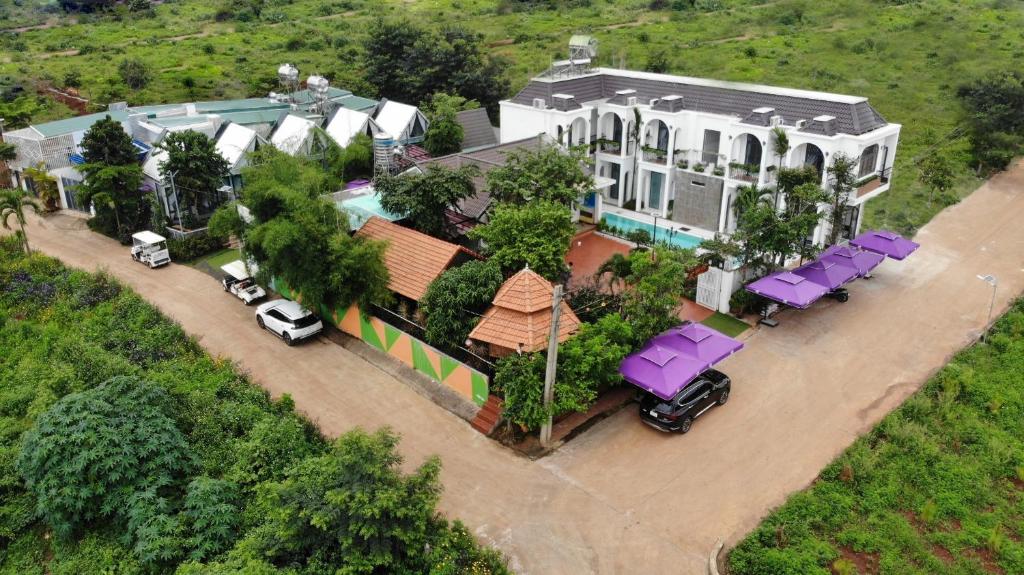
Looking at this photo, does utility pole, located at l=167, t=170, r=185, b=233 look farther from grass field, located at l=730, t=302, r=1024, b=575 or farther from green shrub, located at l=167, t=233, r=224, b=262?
grass field, located at l=730, t=302, r=1024, b=575

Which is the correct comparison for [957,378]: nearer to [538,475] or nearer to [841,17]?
[538,475]

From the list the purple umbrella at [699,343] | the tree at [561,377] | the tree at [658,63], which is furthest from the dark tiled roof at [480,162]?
the tree at [658,63]

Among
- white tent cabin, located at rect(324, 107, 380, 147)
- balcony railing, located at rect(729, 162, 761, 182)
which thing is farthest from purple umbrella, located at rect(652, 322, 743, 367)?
white tent cabin, located at rect(324, 107, 380, 147)

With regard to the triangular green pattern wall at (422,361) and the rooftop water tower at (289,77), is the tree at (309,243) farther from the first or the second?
the rooftop water tower at (289,77)

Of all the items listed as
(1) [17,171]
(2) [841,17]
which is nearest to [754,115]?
(2) [841,17]

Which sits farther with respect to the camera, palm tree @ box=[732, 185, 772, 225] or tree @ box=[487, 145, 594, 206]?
palm tree @ box=[732, 185, 772, 225]

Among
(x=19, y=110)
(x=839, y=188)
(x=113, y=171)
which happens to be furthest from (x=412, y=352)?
(x=19, y=110)

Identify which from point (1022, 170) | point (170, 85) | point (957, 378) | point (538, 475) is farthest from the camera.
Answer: point (170, 85)
